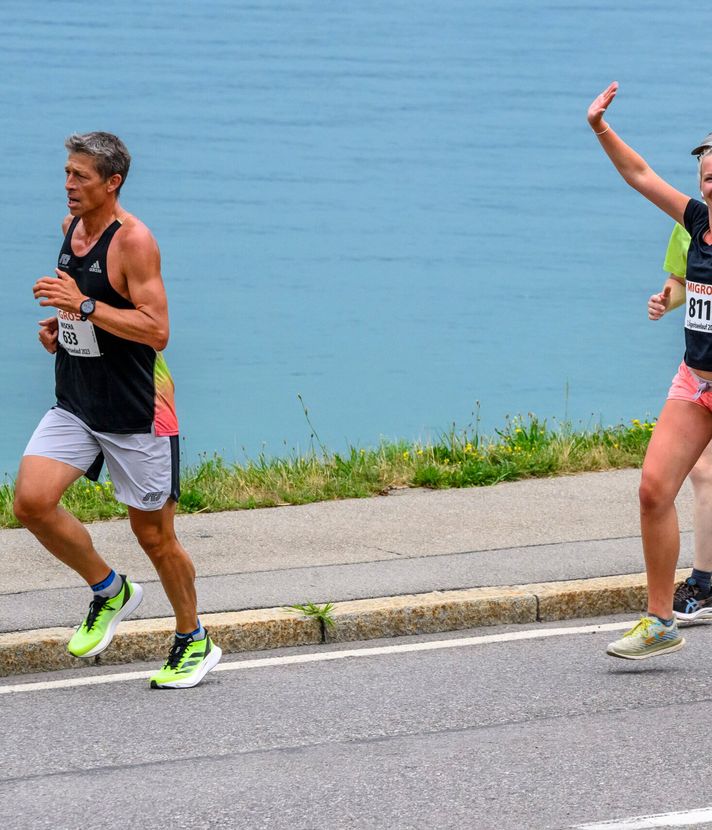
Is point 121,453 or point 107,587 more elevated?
point 121,453

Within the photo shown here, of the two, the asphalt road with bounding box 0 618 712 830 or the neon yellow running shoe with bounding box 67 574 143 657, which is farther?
the neon yellow running shoe with bounding box 67 574 143 657

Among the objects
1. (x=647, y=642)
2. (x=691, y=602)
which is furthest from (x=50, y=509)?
(x=691, y=602)

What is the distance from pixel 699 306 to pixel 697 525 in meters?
1.23

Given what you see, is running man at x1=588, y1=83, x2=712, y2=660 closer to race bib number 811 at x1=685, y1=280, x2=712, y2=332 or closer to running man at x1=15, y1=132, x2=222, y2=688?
race bib number 811 at x1=685, y1=280, x2=712, y2=332

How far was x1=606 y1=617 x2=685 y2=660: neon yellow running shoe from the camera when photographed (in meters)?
5.91

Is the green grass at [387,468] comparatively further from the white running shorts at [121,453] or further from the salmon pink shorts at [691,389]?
the salmon pink shorts at [691,389]

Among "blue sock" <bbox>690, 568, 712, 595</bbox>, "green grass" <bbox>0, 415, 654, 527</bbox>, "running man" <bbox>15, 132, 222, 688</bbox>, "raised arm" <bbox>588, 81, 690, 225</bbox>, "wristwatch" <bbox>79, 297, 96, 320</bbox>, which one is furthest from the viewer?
"green grass" <bbox>0, 415, 654, 527</bbox>

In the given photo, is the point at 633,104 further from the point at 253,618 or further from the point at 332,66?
the point at 253,618

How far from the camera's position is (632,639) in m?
5.92

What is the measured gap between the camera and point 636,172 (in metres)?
6.02

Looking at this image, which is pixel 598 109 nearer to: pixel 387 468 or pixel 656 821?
pixel 656 821

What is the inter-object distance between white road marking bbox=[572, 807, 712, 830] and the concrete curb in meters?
2.30

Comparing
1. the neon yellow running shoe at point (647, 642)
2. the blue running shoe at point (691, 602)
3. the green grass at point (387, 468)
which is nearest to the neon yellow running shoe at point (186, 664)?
the neon yellow running shoe at point (647, 642)

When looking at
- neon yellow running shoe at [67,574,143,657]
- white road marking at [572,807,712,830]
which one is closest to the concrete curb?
neon yellow running shoe at [67,574,143,657]
